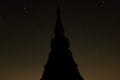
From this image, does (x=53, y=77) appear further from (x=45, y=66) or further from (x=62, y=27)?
(x=62, y=27)

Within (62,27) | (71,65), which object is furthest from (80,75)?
(62,27)

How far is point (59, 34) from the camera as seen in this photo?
241 feet

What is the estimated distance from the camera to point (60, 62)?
7225 centimetres

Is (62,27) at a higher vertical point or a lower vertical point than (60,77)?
higher

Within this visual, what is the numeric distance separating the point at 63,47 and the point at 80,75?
3821 millimetres

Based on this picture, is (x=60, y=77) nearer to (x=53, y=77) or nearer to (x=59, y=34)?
(x=53, y=77)

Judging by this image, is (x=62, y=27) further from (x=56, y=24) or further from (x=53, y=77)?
(x=53, y=77)

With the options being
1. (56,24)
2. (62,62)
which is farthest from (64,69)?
(56,24)

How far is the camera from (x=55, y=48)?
2874 inches

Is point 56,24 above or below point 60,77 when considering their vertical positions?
above

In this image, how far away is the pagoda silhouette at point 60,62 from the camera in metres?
71.8

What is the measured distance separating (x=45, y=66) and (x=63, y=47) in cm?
312

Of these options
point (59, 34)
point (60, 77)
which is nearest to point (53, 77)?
point (60, 77)

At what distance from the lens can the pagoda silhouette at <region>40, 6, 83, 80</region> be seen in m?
71.8
